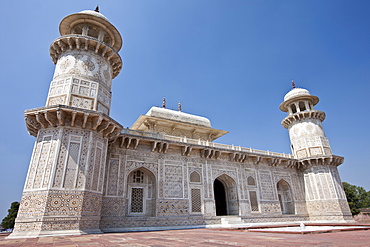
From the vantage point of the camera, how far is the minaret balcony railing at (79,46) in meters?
11.4

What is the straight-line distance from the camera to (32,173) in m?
9.09

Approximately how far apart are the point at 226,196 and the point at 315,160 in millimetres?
8115

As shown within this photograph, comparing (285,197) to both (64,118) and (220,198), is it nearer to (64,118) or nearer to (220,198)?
(220,198)

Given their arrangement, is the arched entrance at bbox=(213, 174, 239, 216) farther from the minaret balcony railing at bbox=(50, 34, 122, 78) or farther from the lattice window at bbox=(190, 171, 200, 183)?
the minaret balcony railing at bbox=(50, 34, 122, 78)

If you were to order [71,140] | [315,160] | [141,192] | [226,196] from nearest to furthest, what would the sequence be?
[71,140], [141,192], [226,196], [315,160]

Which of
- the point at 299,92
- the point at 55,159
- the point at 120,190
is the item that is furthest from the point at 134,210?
the point at 299,92

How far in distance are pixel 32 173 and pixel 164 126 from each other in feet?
32.9

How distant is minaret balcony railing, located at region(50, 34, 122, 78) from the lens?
11.4m

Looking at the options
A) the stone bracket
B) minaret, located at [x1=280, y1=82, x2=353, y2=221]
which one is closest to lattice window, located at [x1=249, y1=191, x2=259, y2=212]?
minaret, located at [x1=280, y1=82, x2=353, y2=221]

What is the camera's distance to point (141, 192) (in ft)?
42.5

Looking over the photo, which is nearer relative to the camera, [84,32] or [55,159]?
[55,159]

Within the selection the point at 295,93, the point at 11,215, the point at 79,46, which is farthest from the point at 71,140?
the point at 11,215

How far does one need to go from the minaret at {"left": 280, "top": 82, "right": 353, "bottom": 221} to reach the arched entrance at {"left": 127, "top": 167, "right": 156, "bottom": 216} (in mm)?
12790

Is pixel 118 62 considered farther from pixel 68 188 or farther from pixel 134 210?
pixel 134 210
